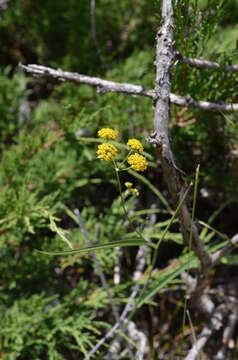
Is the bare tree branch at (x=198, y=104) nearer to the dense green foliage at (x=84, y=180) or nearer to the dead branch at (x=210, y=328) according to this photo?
the dense green foliage at (x=84, y=180)

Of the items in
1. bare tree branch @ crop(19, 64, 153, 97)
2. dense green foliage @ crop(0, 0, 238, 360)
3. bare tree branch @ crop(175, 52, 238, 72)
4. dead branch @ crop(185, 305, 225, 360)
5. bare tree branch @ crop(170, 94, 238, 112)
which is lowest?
dead branch @ crop(185, 305, 225, 360)

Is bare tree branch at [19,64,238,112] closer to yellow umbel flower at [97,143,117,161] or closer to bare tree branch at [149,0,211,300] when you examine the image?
bare tree branch at [149,0,211,300]

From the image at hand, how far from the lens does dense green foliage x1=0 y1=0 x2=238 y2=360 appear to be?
169cm

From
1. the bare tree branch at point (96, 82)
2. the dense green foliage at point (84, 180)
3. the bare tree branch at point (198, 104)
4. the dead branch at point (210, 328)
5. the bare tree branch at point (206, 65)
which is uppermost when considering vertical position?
the bare tree branch at point (206, 65)

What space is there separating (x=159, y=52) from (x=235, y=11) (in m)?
1.58

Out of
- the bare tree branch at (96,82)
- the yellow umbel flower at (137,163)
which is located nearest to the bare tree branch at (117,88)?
the bare tree branch at (96,82)

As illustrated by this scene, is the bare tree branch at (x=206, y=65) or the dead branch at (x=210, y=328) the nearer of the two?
the bare tree branch at (x=206, y=65)

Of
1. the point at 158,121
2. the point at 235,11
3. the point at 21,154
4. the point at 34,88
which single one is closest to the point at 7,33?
the point at 34,88

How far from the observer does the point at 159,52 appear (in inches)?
50.7

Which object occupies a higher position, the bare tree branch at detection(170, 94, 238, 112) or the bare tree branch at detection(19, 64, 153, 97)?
the bare tree branch at detection(19, 64, 153, 97)

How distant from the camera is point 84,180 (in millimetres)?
1984

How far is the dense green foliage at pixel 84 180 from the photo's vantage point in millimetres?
1688

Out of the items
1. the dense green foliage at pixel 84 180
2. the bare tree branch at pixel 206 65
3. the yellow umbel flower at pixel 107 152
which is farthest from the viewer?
the dense green foliage at pixel 84 180

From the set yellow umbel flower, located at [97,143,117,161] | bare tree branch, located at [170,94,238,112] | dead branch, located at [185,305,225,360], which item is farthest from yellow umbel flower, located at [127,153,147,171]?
dead branch, located at [185,305,225,360]
